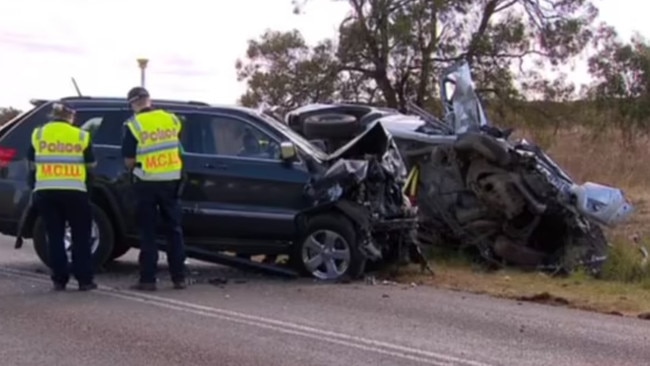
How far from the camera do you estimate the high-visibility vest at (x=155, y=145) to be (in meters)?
10.3

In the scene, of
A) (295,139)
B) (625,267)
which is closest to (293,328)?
(295,139)

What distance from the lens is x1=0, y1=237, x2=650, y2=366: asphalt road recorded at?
7695 millimetres

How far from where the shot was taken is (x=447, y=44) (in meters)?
26.9

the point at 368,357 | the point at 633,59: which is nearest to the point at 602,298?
the point at 368,357

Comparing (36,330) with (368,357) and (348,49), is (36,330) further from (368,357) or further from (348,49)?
(348,49)

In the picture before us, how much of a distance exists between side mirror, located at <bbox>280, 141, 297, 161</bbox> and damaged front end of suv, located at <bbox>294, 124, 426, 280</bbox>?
0.27 meters

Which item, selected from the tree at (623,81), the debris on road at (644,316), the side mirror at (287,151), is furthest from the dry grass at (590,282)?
the tree at (623,81)

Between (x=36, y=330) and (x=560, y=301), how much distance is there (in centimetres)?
493

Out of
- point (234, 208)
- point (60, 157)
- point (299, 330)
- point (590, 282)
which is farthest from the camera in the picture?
point (590, 282)

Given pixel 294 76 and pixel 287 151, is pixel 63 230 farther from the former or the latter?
pixel 294 76

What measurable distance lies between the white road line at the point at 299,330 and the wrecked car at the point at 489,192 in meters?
3.71

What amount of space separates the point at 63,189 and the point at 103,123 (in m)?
1.64

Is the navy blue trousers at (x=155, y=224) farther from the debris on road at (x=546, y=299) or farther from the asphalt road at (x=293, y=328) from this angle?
the debris on road at (x=546, y=299)

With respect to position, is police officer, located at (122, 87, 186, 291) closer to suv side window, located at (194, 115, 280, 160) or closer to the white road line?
the white road line
